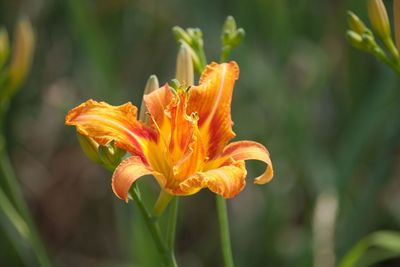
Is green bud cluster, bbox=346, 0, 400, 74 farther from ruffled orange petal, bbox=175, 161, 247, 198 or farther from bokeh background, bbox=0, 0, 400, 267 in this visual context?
bokeh background, bbox=0, 0, 400, 267

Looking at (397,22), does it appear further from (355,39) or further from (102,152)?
(102,152)

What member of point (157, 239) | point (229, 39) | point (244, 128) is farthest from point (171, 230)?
point (244, 128)

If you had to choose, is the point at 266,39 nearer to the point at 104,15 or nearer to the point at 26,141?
the point at 104,15

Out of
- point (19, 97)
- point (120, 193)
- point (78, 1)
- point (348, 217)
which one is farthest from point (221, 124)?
point (19, 97)

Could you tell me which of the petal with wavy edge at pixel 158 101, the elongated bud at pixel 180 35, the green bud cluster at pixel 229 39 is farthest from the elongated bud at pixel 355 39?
the petal with wavy edge at pixel 158 101

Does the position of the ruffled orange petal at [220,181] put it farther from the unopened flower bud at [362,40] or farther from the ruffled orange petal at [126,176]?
the unopened flower bud at [362,40]
